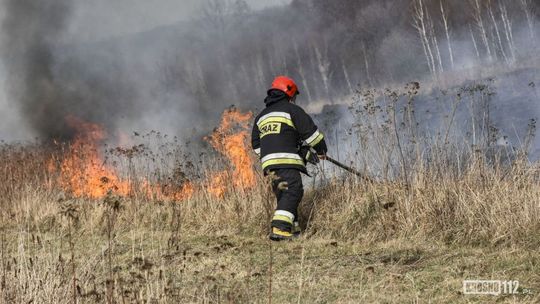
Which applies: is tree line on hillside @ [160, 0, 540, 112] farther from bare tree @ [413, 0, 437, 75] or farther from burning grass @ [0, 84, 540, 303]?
burning grass @ [0, 84, 540, 303]

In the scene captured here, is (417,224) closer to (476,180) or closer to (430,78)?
(476,180)

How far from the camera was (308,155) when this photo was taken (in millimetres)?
6059

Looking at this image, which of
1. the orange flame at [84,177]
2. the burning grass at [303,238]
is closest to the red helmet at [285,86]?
the burning grass at [303,238]

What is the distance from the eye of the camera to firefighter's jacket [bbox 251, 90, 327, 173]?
230 inches

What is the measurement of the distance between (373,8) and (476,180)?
42806mm

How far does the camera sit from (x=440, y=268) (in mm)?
4168

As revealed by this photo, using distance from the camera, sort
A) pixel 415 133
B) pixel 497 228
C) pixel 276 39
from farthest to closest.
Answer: pixel 276 39, pixel 415 133, pixel 497 228

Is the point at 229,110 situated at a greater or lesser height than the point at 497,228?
greater

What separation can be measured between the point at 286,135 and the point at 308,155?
0.37m

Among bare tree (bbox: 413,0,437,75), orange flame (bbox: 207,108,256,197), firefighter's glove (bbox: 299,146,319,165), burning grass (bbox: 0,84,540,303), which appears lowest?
burning grass (bbox: 0,84,540,303)

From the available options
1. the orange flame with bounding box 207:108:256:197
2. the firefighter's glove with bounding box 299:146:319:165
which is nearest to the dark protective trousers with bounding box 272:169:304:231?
the firefighter's glove with bounding box 299:146:319:165

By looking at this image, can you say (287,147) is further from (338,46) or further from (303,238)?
(338,46)

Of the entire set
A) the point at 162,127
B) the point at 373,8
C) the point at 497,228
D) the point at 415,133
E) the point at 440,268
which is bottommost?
the point at 440,268

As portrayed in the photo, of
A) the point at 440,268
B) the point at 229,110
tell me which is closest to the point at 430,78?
the point at 229,110
